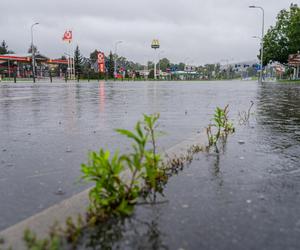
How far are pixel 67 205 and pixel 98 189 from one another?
40 cm

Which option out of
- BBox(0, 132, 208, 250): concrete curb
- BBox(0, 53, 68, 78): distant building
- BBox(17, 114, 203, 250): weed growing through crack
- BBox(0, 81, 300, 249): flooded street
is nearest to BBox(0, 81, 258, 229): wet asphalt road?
BBox(0, 81, 300, 249): flooded street

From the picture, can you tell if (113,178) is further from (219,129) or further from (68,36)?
(68,36)

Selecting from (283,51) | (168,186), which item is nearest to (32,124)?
(168,186)

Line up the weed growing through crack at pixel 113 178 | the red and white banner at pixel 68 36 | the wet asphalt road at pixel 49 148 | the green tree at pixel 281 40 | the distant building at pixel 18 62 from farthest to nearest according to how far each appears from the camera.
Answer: the red and white banner at pixel 68 36, the distant building at pixel 18 62, the green tree at pixel 281 40, the wet asphalt road at pixel 49 148, the weed growing through crack at pixel 113 178

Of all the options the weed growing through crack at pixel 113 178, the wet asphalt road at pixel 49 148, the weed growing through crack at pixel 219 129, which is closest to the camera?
the weed growing through crack at pixel 113 178

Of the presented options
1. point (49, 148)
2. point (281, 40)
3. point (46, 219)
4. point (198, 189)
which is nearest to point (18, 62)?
point (281, 40)

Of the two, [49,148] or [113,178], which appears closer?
[113,178]

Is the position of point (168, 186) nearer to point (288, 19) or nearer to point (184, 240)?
point (184, 240)

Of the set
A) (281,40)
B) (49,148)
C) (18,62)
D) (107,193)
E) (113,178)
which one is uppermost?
(281,40)

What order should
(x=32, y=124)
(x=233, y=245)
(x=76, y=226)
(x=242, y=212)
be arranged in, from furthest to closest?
(x=32, y=124), (x=242, y=212), (x=76, y=226), (x=233, y=245)

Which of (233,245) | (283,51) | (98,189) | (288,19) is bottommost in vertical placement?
(233,245)

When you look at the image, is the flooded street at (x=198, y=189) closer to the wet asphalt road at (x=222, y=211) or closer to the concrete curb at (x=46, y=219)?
the wet asphalt road at (x=222, y=211)

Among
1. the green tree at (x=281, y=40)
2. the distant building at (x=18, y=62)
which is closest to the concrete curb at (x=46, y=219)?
the green tree at (x=281, y=40)

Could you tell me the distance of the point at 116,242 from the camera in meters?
2.19
